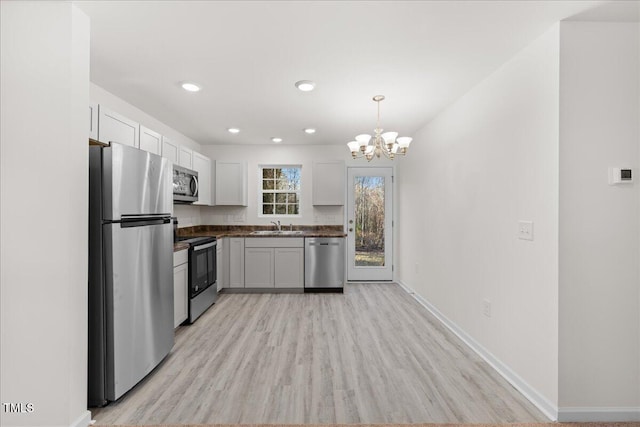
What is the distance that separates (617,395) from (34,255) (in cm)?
341

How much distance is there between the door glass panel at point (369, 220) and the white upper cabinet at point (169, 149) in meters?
2.89

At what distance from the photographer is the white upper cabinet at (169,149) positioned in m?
3.63

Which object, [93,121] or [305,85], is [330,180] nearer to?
[305,85]

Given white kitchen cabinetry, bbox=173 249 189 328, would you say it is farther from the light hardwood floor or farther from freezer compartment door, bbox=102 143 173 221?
freezer compartment door, bbox=102 143 173 221

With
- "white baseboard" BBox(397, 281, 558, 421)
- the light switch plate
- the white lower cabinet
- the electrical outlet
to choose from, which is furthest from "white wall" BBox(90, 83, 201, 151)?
"white baseboard" BBox(397, 281, 558, 421)

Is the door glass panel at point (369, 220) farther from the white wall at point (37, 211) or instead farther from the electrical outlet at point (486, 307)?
the white wall at point (37, 211)

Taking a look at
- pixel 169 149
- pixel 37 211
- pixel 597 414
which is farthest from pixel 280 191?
pixel 597 414

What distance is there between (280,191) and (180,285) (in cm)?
268

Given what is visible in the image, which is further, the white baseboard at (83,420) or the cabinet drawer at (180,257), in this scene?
the cabinet drawer at (180,257)

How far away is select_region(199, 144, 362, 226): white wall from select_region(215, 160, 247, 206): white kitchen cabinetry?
260mm

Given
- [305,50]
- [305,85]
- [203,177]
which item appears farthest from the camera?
[203,177]

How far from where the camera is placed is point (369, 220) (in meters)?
5.60

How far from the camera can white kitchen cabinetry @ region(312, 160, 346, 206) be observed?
532 cm

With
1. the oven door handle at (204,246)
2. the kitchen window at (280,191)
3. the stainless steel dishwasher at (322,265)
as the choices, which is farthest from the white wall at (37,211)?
the kitchen window at (280,191)
